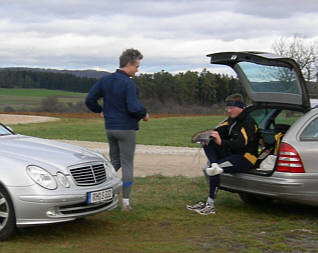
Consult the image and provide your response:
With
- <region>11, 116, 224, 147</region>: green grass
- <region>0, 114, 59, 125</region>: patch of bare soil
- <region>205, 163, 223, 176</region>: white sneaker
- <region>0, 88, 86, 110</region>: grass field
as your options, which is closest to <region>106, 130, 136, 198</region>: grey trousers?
<region>205, 163, 223, 176</region>: white sneaker

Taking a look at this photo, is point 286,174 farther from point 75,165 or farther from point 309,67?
point 309,67

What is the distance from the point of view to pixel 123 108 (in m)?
7.19

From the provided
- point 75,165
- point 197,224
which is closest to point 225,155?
point 197,224

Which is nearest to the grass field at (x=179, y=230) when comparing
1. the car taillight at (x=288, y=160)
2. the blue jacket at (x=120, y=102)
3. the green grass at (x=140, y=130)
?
the car taillight at (x=288, y=160)

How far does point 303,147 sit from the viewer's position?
22.7 ft

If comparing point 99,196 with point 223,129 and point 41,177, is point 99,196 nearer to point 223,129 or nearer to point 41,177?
point 41,177

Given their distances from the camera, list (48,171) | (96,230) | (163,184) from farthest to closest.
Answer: (163,184)
(96,230)
(48,171)

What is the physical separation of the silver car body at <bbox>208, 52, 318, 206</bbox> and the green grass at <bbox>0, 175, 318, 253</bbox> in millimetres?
383

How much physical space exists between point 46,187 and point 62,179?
0.21 m

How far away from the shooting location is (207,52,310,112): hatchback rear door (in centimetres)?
721

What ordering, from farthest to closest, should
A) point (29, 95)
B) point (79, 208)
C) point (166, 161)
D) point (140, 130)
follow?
point (29, 95) < point (140, 130) < point (166, 161) < point (79, 208)

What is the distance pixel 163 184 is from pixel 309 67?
62.3 feet

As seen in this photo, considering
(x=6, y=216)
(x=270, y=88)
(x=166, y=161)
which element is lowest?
(x=166, y=161)

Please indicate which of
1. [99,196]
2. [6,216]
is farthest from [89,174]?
[6,216]
